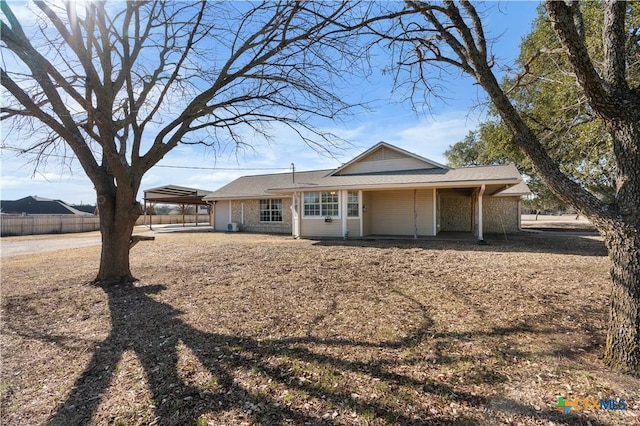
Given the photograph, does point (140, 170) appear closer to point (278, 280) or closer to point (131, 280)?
point (131, 280)

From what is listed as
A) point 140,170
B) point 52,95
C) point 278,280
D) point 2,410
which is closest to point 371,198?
point 278,280

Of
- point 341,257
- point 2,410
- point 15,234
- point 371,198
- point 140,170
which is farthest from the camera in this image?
point 15,234

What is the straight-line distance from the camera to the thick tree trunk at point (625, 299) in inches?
109

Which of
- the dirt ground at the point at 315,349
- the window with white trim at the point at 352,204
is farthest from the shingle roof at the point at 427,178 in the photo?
the dirt ground at the point at 315,349

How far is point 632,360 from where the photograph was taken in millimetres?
2762

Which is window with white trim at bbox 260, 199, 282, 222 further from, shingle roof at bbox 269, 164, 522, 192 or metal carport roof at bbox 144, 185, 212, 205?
metal carport roof at bbox 144, 185, 212, 205

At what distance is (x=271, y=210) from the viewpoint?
18.7 m

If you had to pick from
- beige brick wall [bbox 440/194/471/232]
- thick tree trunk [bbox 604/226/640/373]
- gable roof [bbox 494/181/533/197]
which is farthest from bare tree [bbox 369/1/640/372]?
beige brick wall [bbox 440/194/471/232]

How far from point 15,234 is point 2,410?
81.0ft

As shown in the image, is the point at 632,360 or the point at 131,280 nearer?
the point at 632,360

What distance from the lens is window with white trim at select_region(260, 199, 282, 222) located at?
18369mm

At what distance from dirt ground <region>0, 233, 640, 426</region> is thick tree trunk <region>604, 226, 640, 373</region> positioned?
182 millimetres

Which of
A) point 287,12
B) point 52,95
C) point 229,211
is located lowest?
point 229,211

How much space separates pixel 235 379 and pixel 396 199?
12.5 m
